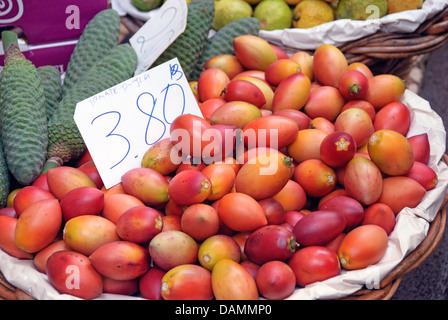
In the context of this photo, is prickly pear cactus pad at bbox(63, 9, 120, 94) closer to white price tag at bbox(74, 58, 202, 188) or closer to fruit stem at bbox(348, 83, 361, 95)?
white price tag at bbox(74, 58, 202, 188)

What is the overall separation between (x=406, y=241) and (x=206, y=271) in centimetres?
36

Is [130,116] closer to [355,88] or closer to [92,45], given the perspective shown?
[92,45]

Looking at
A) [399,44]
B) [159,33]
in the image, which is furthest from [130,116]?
[399,44]

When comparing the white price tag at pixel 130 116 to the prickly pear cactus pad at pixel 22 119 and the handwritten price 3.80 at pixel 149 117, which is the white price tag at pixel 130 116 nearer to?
the handwritten price 3.80 at pixel 149 117

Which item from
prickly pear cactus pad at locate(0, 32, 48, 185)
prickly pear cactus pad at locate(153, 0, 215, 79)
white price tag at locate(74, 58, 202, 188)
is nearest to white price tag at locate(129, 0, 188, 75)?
prickly pear cactus pad at locate(153, 0, 215, 79)

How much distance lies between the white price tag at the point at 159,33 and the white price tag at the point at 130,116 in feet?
0.59

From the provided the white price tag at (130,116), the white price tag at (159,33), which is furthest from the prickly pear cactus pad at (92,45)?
the white price tag at (130,116)

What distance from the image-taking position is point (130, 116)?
962 mm

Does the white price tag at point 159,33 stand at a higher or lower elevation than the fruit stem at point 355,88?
higher

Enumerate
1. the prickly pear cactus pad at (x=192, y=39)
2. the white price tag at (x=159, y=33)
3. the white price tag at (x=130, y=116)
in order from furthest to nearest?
the prickly pear cactus pad at (x=192, y=39), the white price tag at (x=159, y=33), the white price tag at (x=130, y=116)

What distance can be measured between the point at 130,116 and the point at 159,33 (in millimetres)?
371

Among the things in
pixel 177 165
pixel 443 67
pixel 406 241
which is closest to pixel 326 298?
pixel 406 241

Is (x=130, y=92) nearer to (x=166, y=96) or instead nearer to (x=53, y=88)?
(x=166, y=96)

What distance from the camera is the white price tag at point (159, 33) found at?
116cm
